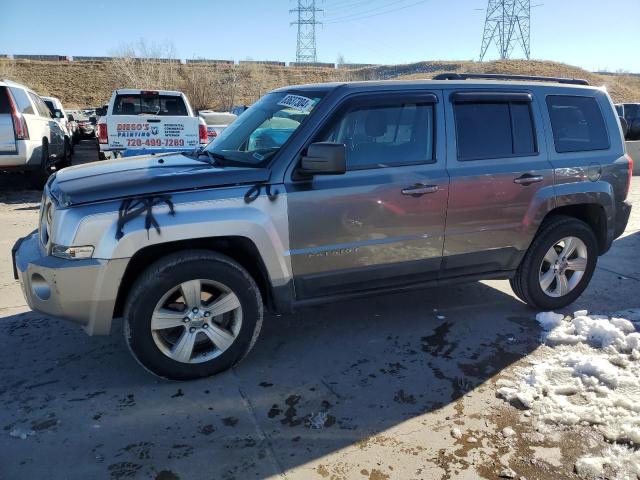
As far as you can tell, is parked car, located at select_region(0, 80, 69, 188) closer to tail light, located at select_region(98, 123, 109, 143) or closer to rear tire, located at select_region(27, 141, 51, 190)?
rear tire, located at select_region(27, 141, 51, 190)

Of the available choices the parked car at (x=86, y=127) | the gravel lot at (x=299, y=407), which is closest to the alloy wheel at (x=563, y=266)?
the gravel lot at (x=299, y=407)

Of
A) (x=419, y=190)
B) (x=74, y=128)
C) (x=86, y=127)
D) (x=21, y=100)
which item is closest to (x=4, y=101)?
(x=21, y=100)

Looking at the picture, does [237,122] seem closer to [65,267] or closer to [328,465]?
[65,267]

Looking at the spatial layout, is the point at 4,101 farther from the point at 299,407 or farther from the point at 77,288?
the point at 299,407

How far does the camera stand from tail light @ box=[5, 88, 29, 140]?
8.92 m

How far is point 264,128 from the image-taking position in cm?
389

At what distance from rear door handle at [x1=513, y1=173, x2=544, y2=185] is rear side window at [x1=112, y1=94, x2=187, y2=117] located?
8195 millimetres

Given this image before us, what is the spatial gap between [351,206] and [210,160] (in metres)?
1.14

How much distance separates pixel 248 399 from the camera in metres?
3.16

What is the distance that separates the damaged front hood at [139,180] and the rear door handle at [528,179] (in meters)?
2.07

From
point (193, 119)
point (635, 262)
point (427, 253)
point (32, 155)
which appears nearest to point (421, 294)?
point (427, 253)

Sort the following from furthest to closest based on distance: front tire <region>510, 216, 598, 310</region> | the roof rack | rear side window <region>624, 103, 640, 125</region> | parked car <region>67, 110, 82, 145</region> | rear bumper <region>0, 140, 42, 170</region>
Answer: rear side window <region>624, 103, 640, 125</region>
parked car <region>67, 110, 82, 145</region>
rear bumper <region>0, 140, 42, 170</region>
front tire <region>510, 216, 598, 310</region>
the roof rack

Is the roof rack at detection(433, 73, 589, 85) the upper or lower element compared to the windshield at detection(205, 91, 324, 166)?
upper

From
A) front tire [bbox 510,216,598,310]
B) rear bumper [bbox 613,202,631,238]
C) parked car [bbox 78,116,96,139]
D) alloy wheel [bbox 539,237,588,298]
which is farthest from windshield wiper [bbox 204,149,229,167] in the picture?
parked car [bbox 78,116,96,139]
